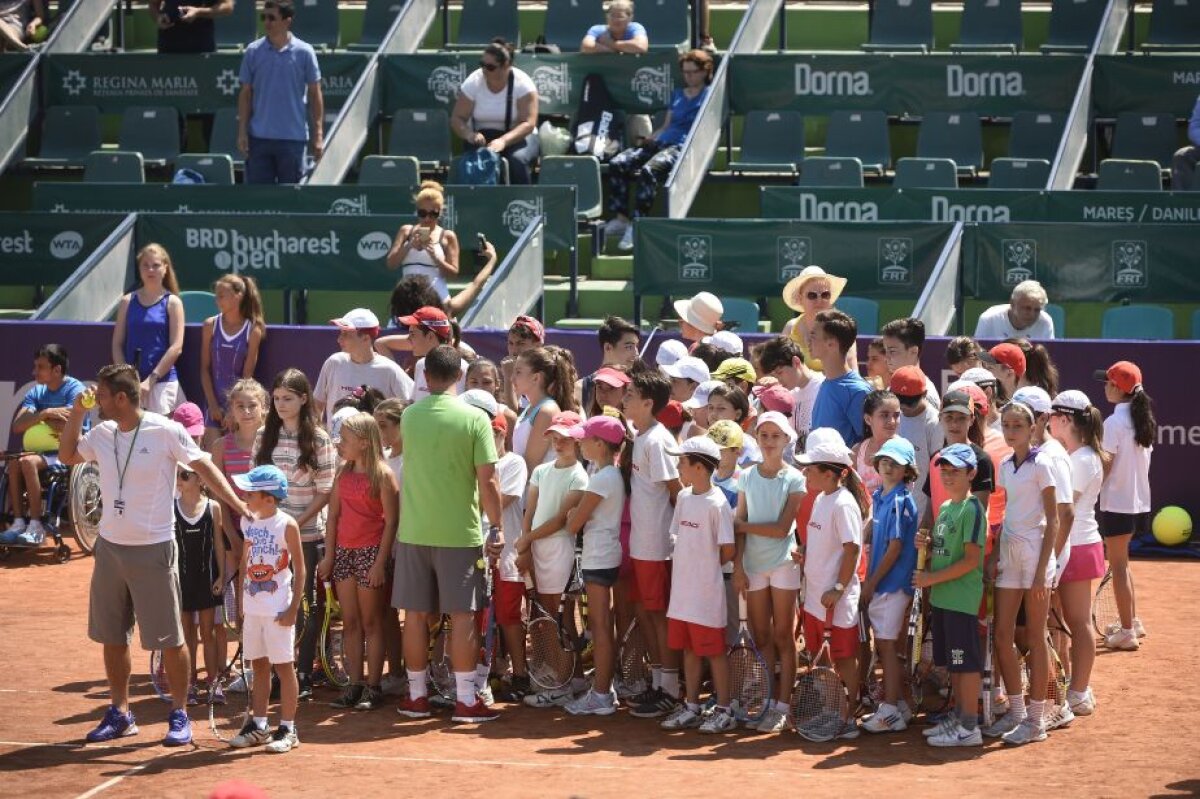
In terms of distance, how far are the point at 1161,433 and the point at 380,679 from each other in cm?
702

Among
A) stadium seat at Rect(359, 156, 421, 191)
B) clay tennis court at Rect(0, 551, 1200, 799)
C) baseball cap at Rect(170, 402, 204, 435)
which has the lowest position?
clay tennis court at Rect(0, 551, 1200, 799)

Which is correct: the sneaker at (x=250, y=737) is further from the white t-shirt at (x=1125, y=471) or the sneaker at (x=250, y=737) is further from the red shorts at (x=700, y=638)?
the white t-shirt at (x=1125, y=471)

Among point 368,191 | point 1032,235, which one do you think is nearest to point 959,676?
point 1032,235

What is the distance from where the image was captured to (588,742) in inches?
386

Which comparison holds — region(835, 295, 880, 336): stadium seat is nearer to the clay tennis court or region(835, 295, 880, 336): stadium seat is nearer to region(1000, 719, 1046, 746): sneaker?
the clay tennis court

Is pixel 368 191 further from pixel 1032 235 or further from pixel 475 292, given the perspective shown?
pixel 1032 235

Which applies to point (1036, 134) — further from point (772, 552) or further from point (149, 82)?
point (772, 552)

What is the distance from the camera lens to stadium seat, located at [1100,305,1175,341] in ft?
51.9

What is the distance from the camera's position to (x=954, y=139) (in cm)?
2000

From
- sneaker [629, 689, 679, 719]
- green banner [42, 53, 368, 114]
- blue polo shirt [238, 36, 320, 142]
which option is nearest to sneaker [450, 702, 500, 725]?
sneaker [629, 689, 679, 719]

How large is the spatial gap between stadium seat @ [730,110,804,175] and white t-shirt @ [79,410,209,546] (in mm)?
11469

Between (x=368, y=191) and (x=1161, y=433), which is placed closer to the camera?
(x=1161, y=433)

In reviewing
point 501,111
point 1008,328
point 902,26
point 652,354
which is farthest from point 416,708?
point 902,26

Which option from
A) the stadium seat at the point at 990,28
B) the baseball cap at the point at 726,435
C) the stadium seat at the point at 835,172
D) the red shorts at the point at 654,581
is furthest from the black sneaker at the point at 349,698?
the stadium seat at the point at 990,28
